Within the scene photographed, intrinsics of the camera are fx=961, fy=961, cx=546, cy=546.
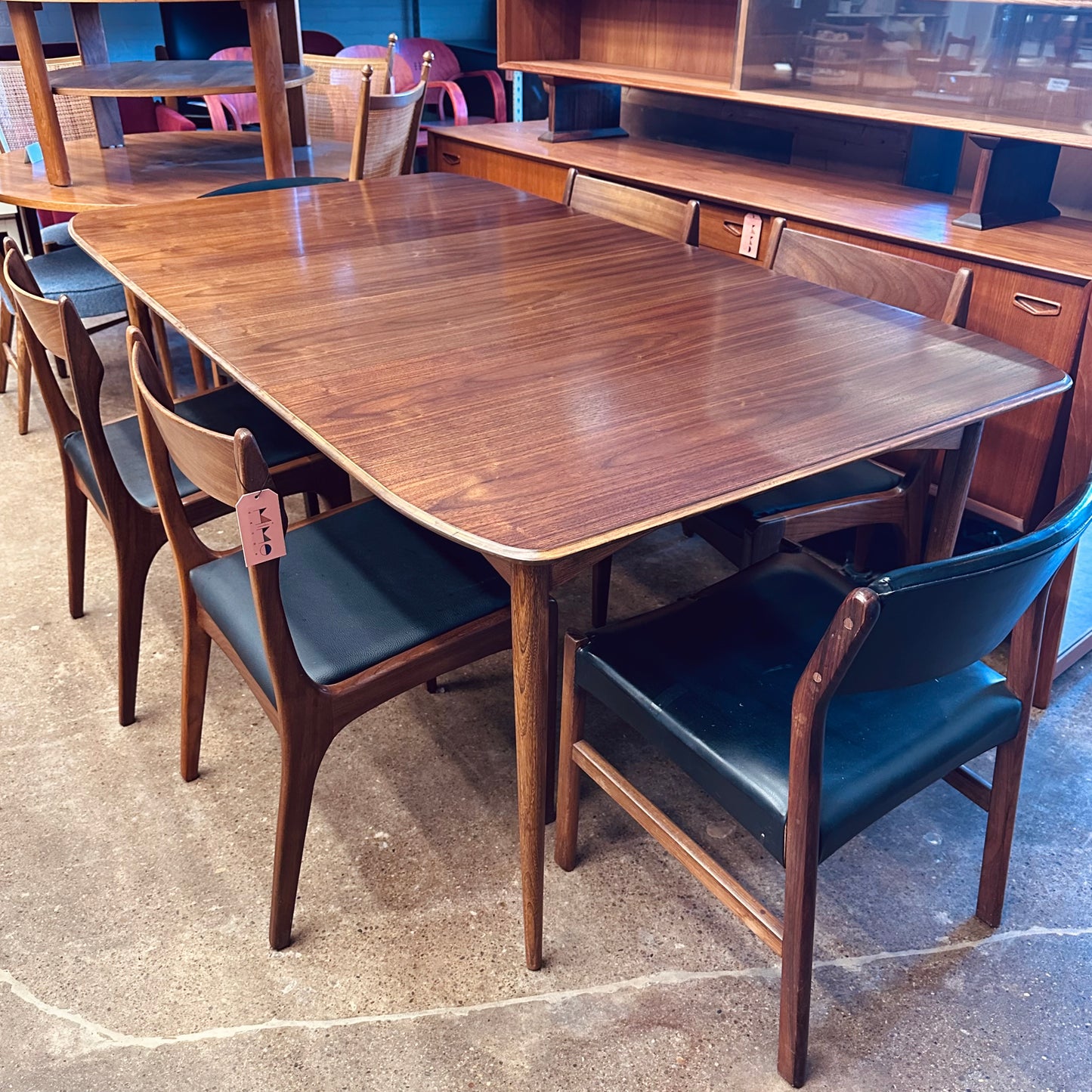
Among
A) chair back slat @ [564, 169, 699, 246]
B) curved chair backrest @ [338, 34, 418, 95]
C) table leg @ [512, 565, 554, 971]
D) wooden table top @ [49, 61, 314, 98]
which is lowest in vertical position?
table leg @ [512, 565, 554, 971]

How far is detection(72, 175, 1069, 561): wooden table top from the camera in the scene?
1086 millimetres

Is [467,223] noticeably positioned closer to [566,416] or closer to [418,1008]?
[566,416]

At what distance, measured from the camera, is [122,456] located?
Answer: 1791 millimetres

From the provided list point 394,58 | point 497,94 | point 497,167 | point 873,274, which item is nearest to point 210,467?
point 873,274

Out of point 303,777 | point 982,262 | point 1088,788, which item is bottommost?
point 1088,788

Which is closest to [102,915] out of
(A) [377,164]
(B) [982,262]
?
(B) [982,262]

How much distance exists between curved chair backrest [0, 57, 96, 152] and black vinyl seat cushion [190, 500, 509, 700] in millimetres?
2454

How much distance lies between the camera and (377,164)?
2850mm

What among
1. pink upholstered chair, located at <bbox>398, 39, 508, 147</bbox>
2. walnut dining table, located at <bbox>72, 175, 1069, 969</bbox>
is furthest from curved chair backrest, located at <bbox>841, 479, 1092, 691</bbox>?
pink upholstered chair, located at <bbox>398, 39, 508, 147</bbox>

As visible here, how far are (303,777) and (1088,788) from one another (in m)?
1.35

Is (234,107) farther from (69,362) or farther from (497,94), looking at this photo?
(69,362)

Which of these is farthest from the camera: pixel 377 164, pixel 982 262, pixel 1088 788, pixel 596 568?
pixel 377 164

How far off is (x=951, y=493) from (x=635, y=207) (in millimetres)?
1055

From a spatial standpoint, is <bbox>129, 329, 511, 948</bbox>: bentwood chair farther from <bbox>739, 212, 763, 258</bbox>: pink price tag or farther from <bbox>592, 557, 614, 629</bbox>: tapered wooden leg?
<bbox>739, 212, 763, 258</bbox>: pink price tag
